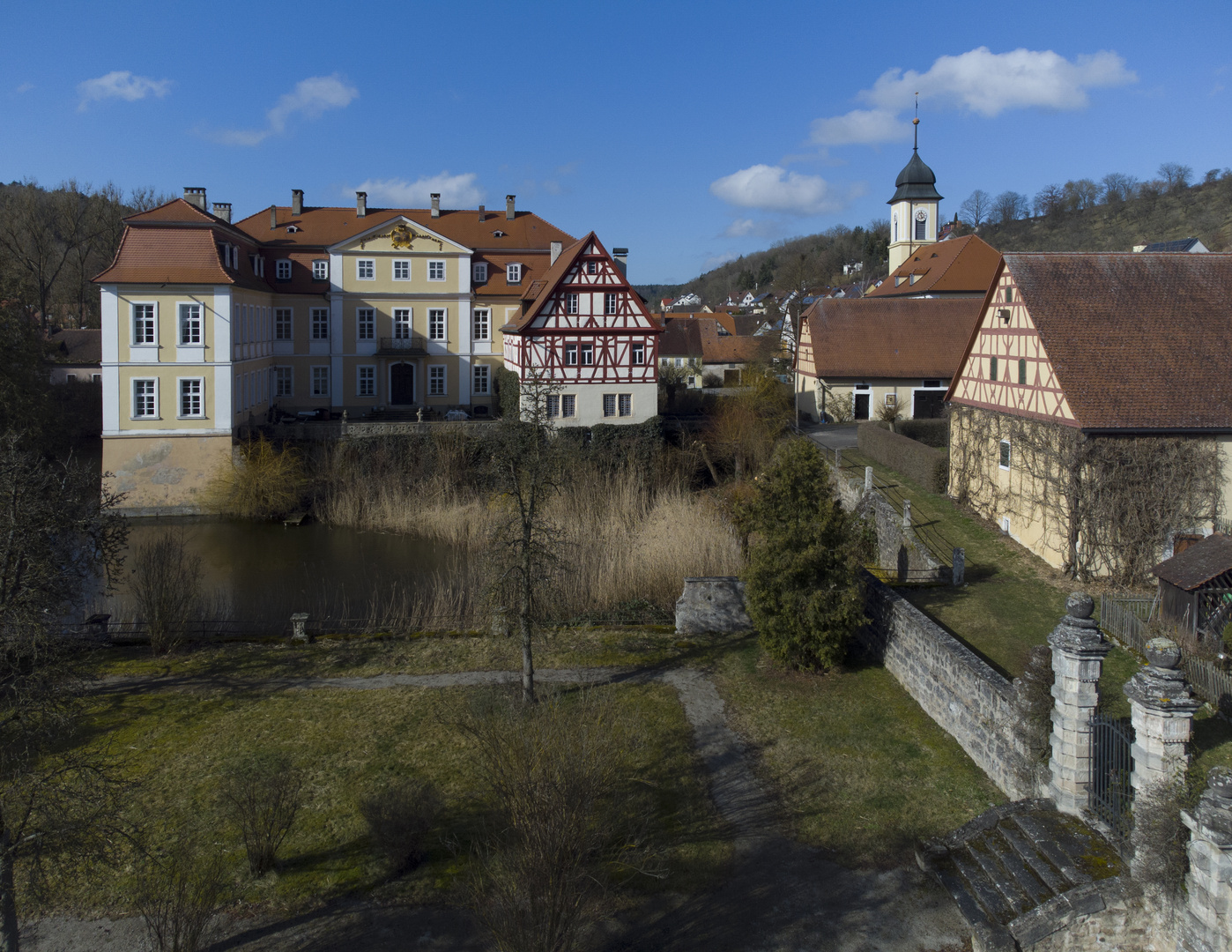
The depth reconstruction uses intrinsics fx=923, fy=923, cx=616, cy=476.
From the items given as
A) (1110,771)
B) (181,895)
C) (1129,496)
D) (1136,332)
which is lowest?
(181,895)

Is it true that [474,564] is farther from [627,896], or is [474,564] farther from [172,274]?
[172,274]

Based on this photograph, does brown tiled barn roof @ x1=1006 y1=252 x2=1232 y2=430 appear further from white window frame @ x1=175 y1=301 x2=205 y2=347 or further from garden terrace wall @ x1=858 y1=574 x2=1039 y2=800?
white window frame @ x1=175 y1=301 x2=205 y2=347

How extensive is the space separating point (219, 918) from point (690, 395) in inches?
1265

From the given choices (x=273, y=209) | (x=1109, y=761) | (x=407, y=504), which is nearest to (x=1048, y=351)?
(x=1109, y=761)

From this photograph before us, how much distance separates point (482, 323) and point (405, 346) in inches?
124

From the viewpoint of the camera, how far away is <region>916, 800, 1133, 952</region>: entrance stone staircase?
7.05 meters

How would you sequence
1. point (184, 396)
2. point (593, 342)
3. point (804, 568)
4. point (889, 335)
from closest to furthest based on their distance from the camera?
point (804, 568) → point (184, 396) → point (593, 342) → point (889, 335)

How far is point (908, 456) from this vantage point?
2500 cm

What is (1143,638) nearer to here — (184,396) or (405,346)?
(184,396)

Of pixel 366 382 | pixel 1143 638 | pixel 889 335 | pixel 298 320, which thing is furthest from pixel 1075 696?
pixel 298 320

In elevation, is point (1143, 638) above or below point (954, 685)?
above

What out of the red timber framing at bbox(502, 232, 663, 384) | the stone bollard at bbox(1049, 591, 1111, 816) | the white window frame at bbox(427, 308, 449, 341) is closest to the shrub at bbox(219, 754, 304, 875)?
the stone bollard at bbox(1049, 591, 1111, 816)

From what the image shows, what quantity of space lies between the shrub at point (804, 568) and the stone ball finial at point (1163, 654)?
5.35m

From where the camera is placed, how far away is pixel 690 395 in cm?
3847
